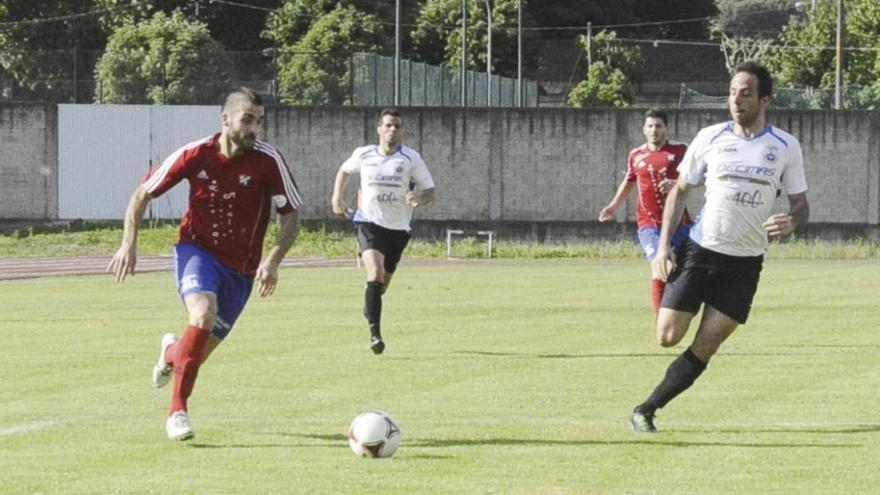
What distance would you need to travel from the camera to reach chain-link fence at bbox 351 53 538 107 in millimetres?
54906

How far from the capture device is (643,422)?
11.4 meters

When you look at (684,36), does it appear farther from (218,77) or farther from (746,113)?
(746,113)

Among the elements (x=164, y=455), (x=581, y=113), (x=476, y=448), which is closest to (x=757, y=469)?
(x=476, y=448)

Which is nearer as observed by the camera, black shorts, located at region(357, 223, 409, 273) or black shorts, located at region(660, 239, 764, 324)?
black shorts, located at region(660, 239, 764, 324)

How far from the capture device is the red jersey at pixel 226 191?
1126cm

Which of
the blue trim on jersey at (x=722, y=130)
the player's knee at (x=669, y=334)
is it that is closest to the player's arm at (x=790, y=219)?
the blue trim on jersey at (x=722, y=130)

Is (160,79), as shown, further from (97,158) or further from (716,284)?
(716,284)

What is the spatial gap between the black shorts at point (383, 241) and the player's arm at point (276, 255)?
6614mm

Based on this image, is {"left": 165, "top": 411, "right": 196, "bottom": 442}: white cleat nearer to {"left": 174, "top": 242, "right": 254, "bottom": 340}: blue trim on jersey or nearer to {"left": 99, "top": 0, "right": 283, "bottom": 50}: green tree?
{"left": 174, "top": 242, "right": 254, "bottom": 340}: blue trim on jersey

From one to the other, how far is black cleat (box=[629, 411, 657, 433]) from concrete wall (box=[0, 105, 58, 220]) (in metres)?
43.2

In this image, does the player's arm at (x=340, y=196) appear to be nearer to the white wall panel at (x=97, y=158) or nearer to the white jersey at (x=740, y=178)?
the white jersey at (x=740, y=178)

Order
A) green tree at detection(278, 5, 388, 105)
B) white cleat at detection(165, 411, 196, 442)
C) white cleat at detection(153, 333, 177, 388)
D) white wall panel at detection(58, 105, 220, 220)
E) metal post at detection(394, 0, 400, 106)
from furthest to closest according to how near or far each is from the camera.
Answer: metal post at detection(394, 0, 400, 106)
green tree at detection(278, 5, 388, 105)
white wall panel at detection(58, 105, 220, 220)
white cleat at detection(153, 333, 177, 388)
white cleat at detection(165, 411, 196, 442)

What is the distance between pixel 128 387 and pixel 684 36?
105574mm

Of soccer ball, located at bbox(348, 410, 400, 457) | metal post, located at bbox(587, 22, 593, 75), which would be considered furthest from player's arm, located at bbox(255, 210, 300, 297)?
metal post, located at bbox(587, 22, 593, 75)
